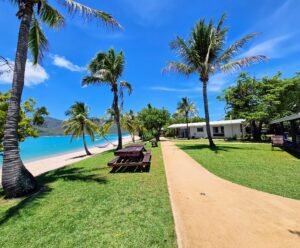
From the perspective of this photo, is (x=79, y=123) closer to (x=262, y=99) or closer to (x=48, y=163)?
(x=48, y=163)

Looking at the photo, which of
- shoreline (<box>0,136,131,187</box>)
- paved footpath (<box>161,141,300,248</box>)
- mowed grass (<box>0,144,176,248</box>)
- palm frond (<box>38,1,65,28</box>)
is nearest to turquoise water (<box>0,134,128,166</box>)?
shoreline (<box>0,136,131,187</box>)

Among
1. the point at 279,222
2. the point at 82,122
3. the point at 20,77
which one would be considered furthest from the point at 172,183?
the point at 82,122

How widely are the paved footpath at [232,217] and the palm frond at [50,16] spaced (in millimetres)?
8357

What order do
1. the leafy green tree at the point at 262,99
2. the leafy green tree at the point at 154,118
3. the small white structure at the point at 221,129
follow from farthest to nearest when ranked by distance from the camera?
1. the small white structure at the point at 221,129
2. the leafy green tree at the point at 154,118
3. the leafy green tree at the point at 262,99

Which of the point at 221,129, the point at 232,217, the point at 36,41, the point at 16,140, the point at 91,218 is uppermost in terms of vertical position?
the point at 36,41

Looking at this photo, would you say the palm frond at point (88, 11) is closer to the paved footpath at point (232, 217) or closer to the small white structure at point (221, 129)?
the paved footpath at point (232, 217)

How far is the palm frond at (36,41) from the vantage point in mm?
7941

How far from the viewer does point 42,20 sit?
26.2 ft

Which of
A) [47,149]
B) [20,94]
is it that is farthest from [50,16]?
[47,149]

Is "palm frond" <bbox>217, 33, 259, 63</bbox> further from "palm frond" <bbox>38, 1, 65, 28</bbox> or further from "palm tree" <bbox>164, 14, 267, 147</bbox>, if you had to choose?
"palm frond" <bbox>38, 1, 65, 28</bbox>

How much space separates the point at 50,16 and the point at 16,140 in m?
5.46

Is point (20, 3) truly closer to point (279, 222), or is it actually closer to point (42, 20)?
point (42, 20)

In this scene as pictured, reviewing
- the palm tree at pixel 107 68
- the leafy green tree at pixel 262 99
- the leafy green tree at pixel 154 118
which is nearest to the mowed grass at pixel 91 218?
the palm tree at pixel 107 68

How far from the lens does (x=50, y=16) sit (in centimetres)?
780
